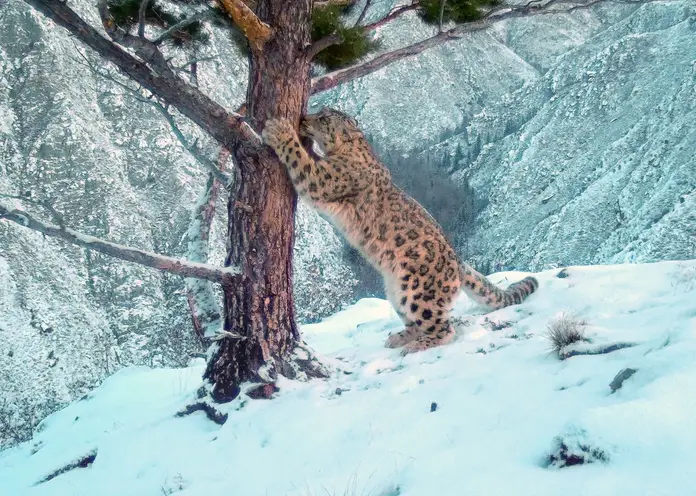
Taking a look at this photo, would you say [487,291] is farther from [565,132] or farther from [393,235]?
[565,132]

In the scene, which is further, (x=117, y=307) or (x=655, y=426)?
(x=117, y=307)

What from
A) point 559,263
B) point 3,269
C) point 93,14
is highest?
point 93,14

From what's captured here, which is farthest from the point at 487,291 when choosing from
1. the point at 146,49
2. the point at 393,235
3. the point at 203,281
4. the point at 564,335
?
the point at 146,49

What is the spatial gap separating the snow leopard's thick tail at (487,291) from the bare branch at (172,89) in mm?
2489

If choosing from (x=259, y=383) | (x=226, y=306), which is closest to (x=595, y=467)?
(x=259, y=383)

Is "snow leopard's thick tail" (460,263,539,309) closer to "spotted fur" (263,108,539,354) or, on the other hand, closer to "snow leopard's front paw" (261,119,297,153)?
"spotted fur" (263,108,539,354)

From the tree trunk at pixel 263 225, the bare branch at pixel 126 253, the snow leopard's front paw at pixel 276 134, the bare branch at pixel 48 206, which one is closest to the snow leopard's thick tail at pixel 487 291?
the tree trunk at pixel 263 225

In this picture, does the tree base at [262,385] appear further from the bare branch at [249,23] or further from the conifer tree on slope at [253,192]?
the bare branch at [249,23]

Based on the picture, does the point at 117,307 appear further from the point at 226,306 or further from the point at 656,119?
the point at 656,119

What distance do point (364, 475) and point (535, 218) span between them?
1401 inches

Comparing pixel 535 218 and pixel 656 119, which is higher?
pixel 656 119

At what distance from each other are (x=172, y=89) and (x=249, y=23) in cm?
72

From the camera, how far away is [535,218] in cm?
3603

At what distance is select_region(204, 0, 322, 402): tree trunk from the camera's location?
4.20 m
